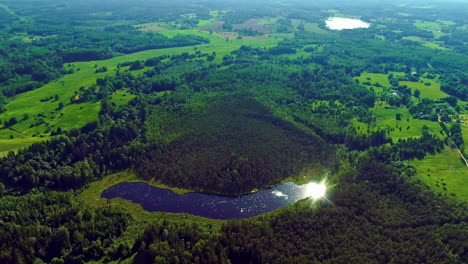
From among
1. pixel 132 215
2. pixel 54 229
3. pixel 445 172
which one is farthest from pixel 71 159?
pixel 445 172

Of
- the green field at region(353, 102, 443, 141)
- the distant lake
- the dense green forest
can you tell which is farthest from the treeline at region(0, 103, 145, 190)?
the green field at region(353, 102, 443, 141)

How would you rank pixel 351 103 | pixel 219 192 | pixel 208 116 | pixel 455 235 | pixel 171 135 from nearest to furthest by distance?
pixel 455 235 < pixel 219 192 < pixel 171 135 < pixel 208 116 < pixel 351 103

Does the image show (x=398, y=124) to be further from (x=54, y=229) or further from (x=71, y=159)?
(x=54, y=229)

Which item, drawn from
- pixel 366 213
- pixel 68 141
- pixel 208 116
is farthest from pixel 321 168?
pixel 68 141

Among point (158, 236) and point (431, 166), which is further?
point (431, 166)

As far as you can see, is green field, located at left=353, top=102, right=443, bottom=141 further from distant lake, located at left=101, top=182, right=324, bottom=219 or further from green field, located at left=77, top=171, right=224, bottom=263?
green field, located at left=77, top=171, right=224, bottom=263

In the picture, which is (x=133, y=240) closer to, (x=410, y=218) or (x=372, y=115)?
(x=410, y=218)

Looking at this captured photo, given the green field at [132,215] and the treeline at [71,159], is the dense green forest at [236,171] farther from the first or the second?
the treeline at [71,159]
